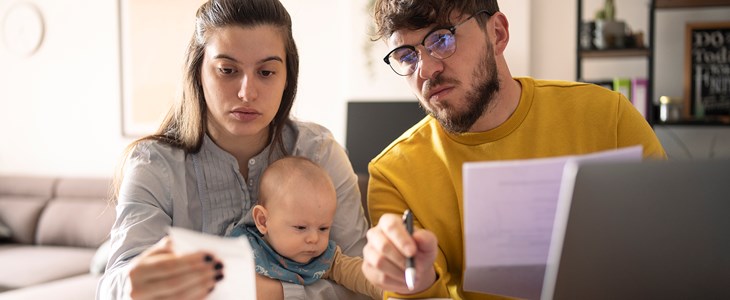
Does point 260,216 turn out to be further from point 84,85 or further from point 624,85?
point 84,85

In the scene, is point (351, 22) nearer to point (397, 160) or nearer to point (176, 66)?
point (176, 66)

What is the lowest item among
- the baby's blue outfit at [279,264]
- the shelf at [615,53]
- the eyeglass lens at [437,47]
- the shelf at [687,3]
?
the baby's blue outfit at [279,264]

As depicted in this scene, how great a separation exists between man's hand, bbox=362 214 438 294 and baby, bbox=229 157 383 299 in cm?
35

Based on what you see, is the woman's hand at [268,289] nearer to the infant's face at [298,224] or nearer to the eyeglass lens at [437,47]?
the infant's face at [298,224]

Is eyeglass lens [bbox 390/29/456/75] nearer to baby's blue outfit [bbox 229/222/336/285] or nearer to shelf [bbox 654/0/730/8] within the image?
baby's blue outfit [bbox 229/222/336/285]

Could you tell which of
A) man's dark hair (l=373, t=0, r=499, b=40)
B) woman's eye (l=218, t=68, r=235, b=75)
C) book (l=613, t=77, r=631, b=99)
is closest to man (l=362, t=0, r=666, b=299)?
man's dark hair (l=373, t=0, r=499, b=40)

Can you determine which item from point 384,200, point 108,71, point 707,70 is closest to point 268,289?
point 384,200

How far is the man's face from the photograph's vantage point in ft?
4.50

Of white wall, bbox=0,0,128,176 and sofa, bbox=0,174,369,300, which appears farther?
white wall, bbox=0,0,128,176

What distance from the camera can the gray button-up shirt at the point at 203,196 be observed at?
1.31 metres

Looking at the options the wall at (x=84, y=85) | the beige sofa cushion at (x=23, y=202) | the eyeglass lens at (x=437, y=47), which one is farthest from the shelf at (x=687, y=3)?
the beige sofa cushion at (x=23, y=202)

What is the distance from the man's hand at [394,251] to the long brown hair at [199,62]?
0.63 m

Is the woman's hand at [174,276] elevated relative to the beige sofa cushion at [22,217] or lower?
elevated

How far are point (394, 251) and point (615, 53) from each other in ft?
7.93
